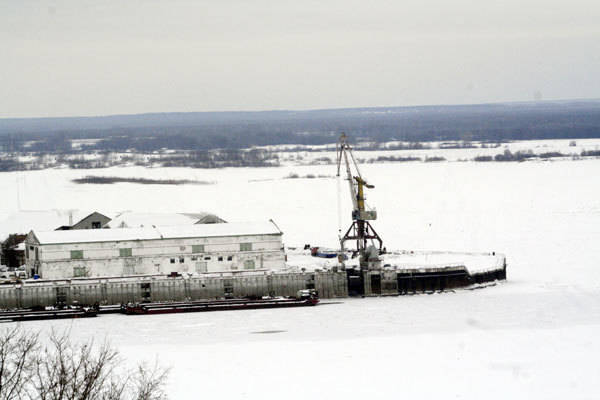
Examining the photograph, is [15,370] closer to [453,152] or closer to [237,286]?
[237,286]

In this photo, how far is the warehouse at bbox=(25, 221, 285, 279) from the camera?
53.2 metres

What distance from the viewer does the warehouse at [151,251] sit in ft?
175

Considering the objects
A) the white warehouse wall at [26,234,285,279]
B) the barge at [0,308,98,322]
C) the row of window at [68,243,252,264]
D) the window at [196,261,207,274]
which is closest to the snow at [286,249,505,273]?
the white warehouse wall at [26,234,285,279]

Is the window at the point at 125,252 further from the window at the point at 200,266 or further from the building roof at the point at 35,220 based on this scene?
the building roof at the point at 35,220

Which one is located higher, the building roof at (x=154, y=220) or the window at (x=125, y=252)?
the building roof at (x=154, y=220)

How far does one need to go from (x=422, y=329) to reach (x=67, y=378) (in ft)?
58.3

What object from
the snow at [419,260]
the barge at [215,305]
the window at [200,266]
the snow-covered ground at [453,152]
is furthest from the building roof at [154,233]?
the snow-covered ground at [453,152]

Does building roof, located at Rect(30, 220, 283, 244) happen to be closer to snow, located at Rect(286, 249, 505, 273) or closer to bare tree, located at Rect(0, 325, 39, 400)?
snow, located at Rect(286, 249, 505, 273)

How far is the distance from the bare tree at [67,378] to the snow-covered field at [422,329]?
1.80m

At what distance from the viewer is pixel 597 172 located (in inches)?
4476

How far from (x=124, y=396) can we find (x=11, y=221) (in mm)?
49765

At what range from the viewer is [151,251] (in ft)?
177

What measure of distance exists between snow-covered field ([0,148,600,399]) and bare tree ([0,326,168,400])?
180 centimetres

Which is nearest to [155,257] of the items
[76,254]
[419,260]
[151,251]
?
[151,251]
